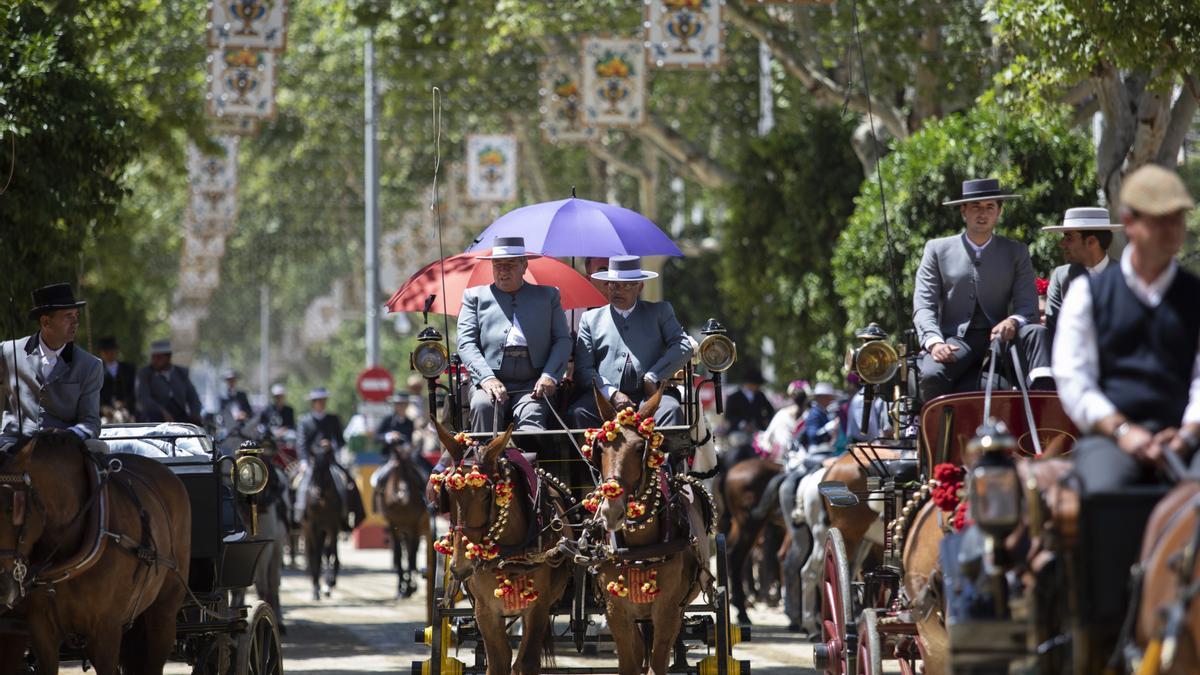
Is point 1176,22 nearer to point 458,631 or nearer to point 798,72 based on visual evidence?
point 458,631

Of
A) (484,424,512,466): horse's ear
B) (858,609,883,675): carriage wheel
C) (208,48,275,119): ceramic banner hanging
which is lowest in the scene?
(858,609,883,675): carriage wheel

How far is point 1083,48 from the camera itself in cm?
1530

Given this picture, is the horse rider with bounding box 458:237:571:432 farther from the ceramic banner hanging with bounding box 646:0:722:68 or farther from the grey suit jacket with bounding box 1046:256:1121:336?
the ceramic banner hanging with bounding box 646:0:722:68

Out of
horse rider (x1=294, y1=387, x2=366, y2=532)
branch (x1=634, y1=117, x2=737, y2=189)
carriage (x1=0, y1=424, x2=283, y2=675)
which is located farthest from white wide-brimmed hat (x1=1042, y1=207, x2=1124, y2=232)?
branch (x1=634, y1=117, x2=737, y2=189)

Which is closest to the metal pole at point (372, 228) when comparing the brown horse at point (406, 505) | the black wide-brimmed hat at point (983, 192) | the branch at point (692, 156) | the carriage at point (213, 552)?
the branch at point (692, 156)

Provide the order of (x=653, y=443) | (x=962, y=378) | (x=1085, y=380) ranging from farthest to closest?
A: (x=962, y=378) → (x=653, y=443) → (x=1085, y=380)

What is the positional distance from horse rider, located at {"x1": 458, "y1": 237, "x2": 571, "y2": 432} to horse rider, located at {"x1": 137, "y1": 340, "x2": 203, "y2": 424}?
7.44 metres

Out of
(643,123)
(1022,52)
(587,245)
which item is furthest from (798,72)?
(587,245)

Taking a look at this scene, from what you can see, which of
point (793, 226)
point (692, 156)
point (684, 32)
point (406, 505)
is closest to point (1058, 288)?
point (684, 32)

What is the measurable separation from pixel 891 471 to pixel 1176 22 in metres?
5.31

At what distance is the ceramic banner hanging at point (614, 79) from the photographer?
25.8 m

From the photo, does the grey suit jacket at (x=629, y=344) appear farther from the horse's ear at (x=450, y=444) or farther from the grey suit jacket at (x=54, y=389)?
the grey suit jacket at (x=54, y=389)

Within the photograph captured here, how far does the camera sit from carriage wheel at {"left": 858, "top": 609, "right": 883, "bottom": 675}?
10039 mm

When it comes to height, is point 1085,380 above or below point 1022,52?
below
